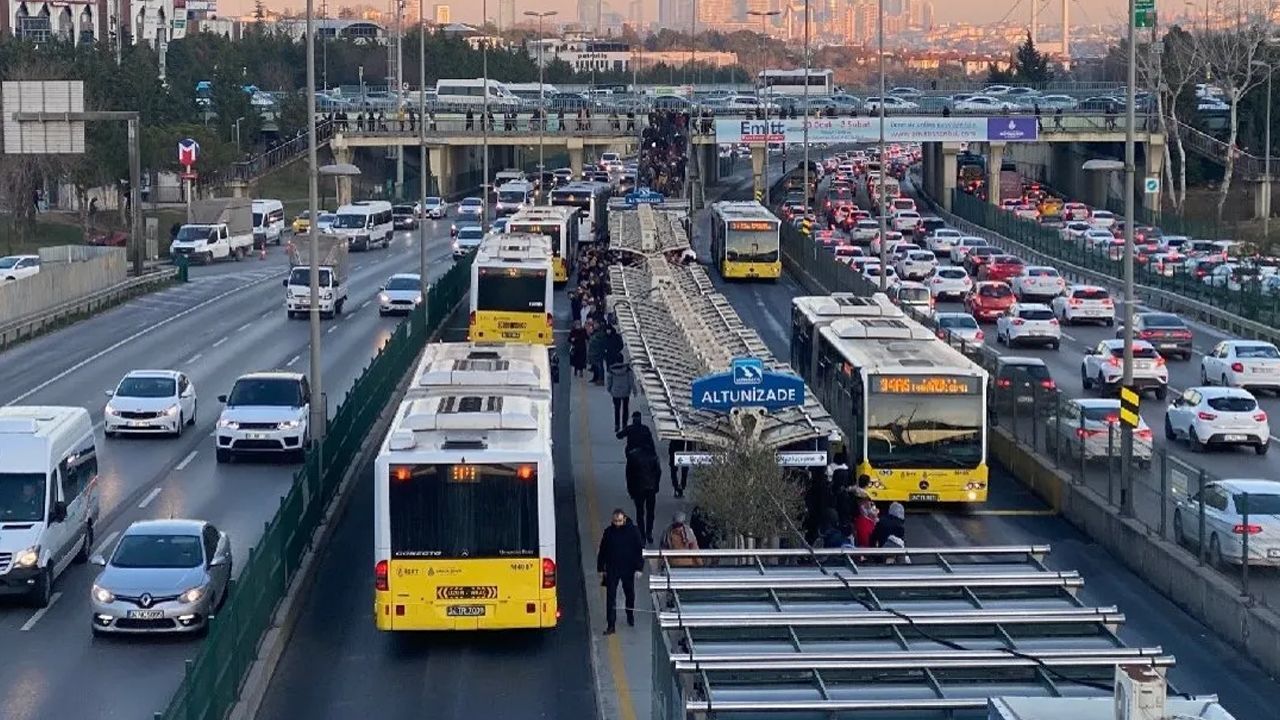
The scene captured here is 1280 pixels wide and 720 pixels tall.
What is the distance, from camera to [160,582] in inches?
905

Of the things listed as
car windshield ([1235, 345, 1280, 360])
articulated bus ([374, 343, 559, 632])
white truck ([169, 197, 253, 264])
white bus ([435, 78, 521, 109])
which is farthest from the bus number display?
white bus ([435, 78, 521, 109])

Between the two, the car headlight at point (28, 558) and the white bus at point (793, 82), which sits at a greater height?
the white bus at point (793, 82)

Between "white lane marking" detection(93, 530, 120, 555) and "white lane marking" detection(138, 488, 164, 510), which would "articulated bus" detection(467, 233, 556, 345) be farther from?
"white lane marking" detection(93, 530, 120, 555)

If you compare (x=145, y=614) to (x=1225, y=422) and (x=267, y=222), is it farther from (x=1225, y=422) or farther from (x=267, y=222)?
(x=267, y=222)

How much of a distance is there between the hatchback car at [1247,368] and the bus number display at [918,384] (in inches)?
661

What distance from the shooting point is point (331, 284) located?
61250 mm

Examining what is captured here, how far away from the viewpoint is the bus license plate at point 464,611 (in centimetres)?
2166

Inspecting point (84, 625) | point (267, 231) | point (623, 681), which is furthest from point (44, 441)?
point (267, 231)

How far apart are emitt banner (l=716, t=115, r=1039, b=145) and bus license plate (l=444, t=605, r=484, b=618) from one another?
3349 inches

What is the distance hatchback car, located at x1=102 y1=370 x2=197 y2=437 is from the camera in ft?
126

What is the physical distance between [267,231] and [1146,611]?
3009 inches

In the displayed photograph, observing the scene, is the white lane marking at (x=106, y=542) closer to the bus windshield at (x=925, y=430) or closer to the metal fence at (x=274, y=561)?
the metal fence at (x=274, y=561)

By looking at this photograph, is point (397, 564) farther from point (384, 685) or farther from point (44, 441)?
point (44, 441)

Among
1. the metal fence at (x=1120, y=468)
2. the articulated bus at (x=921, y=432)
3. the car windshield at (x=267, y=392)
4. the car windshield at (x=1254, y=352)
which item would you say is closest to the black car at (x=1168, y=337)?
the car windshield at (x=1254, y=352)
